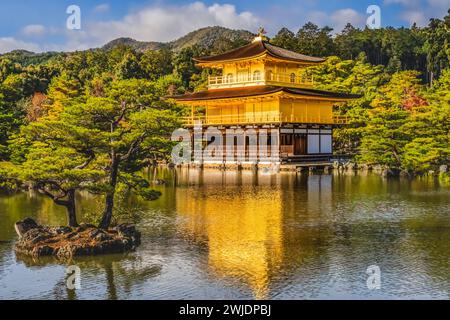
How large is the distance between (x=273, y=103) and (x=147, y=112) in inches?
922

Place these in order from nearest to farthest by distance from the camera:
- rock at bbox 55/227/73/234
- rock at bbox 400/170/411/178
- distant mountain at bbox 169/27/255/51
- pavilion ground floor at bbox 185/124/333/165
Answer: rock at bbox 55/227/73/234 < rock at bbox 400/170/411/178 < pavilion ground floor at bbox 185/124/333/165 < distant mountain at bbox 169/27/255/51

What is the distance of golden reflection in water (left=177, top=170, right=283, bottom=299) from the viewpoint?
1374 cm

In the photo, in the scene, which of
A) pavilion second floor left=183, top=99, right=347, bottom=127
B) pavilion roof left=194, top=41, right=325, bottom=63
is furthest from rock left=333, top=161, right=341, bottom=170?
pavilion roof left=194, top=41, right=325, bottom=63

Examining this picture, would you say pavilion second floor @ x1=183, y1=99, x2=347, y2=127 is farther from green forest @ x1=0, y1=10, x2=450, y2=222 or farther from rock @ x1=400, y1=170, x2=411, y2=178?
rock @ x1=400, y1=170, x2=411, y2=178

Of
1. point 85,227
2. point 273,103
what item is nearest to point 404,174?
point 273,103

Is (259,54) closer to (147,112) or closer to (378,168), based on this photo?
(378,168)

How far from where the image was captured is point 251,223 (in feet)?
62.5

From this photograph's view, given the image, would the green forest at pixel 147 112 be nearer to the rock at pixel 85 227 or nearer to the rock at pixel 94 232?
the rock at pixel 85 227

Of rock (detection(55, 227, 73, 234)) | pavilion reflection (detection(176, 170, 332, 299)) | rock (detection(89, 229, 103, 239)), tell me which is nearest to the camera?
pavilion reflection (detection(176, 170, 332, 299))

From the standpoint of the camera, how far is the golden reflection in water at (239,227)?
13.7 m

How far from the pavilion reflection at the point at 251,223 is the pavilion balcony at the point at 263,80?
10.6 m
